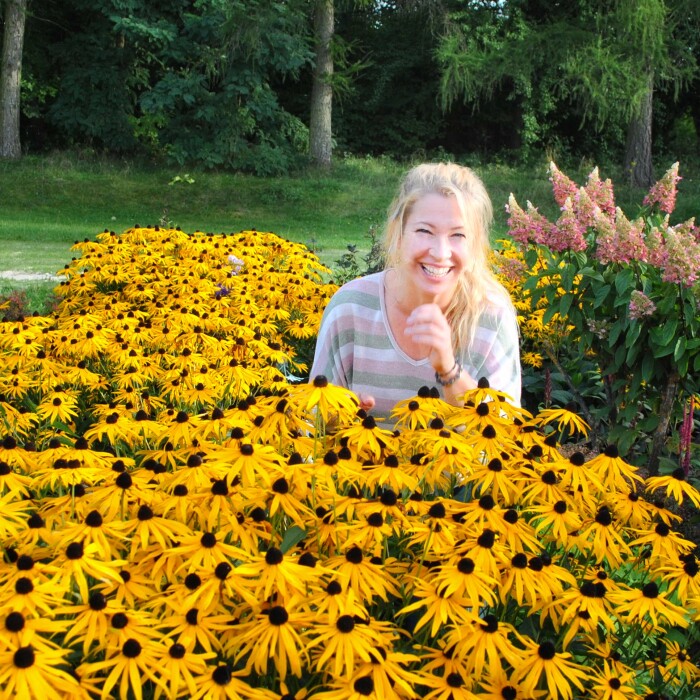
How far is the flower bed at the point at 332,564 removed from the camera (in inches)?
42.9

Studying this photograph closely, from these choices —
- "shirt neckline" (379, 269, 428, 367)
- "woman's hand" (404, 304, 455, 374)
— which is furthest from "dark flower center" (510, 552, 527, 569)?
"shirt neckline" (379, 269, 428, 367)

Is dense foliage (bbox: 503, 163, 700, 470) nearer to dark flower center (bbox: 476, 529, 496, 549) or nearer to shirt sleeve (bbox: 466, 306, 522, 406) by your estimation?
shirt sleeve (bbox: 466, 306, 522, 406)

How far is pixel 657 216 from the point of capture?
3.88 m

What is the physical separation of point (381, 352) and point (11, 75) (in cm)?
1604

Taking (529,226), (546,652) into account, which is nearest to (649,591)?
(546,652)

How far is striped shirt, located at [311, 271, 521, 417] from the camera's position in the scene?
2566 mm

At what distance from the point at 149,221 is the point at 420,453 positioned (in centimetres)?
1230

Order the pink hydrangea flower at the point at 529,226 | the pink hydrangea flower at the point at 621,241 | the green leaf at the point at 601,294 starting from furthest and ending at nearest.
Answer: the pink hydrangea flower at the point at 529,226, the green leaf at the point at 601,294, the pink hydrangea flower at the point at 621,241

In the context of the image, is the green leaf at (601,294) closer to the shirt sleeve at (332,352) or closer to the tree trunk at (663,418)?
the tree trunk at (663,418)

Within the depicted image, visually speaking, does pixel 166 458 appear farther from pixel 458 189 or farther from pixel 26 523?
pixel 458 189

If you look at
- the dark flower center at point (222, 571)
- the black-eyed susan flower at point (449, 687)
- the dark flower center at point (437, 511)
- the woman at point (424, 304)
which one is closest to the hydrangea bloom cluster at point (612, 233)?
the woman at point (424, 304)

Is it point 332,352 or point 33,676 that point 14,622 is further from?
point 332,352

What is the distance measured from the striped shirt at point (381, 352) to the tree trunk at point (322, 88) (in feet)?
48.2

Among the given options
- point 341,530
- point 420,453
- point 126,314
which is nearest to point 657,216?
point 126,314
